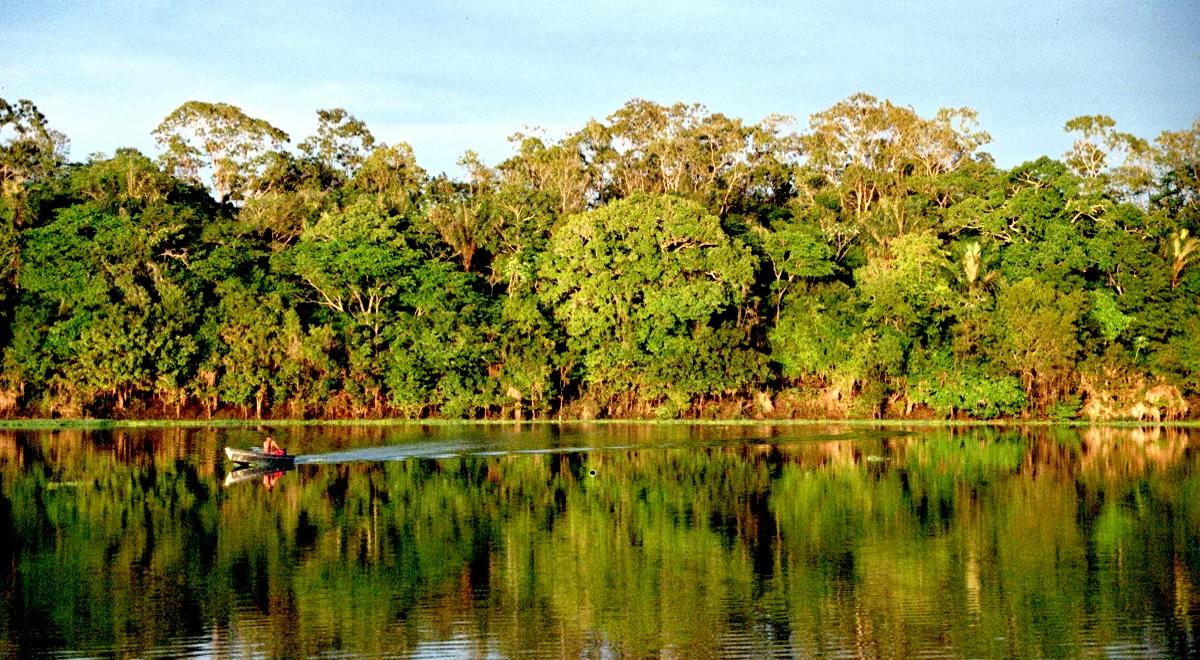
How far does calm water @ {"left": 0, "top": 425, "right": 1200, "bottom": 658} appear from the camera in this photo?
16297 mm

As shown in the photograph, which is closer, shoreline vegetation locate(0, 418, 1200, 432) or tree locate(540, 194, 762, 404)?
shoreline vegetation locate(0, 418, 1200, 432)

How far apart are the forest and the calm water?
1674 cm

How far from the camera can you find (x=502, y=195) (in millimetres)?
64750

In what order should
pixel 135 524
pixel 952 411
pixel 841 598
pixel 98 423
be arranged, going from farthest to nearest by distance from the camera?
1. pixel 952 411
2. pixel 98 423
3. pixel 135 524
4. pixel 841 598

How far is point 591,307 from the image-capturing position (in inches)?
2311

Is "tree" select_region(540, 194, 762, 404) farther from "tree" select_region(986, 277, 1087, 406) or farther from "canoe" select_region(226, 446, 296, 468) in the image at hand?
"canoe" select_region(226, 446, 296, 468)

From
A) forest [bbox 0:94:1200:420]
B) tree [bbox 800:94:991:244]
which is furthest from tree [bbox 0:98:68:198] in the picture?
tree [bbox 800:94:991:244]

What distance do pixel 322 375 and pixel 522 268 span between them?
32.0 feet

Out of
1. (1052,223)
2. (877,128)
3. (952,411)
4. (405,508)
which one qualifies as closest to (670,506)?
(405,508)

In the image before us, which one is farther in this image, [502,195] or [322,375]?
[502,195]

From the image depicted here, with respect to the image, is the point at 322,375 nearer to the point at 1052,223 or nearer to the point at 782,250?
the point at 782,250

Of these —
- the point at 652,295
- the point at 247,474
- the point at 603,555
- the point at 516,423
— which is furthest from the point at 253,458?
the point at 652,295

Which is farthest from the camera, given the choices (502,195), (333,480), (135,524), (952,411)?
(502,195)

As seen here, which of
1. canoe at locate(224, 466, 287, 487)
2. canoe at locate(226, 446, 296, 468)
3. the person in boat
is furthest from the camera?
the person in boat
